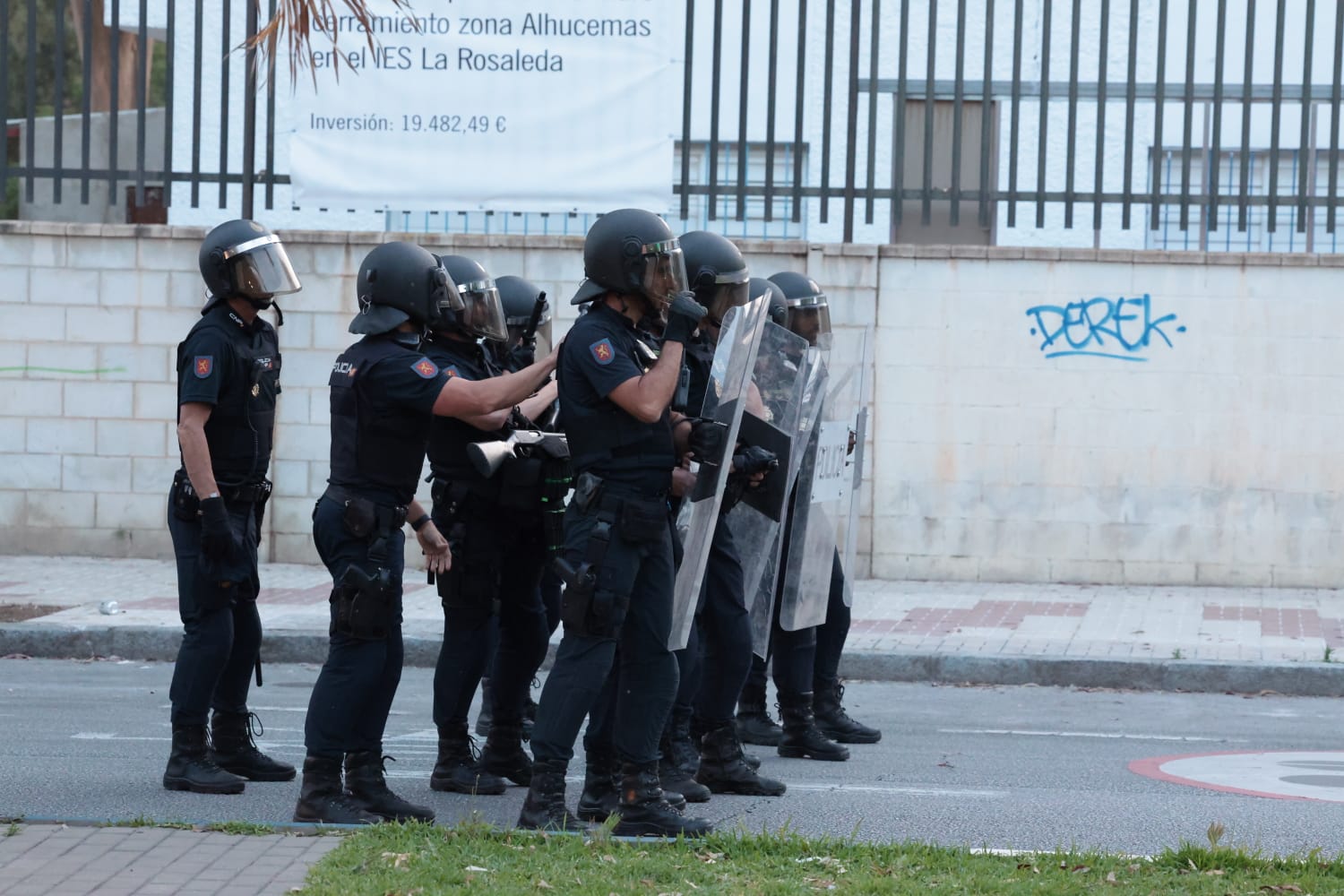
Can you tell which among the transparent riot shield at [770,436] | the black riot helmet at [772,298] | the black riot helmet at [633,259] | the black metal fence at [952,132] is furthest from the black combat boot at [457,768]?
the black metal fence at [952,132]

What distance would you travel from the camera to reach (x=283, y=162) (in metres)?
13.9

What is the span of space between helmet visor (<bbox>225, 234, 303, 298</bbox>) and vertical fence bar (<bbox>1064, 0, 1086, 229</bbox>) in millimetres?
7400

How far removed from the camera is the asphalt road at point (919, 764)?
549 centimetres

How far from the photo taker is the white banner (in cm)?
1248

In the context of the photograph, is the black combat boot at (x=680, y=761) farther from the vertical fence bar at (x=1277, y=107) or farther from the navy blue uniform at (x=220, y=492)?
the vertical fence bar at (x=1277, y=107)

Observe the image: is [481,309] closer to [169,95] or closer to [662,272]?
[662,272]

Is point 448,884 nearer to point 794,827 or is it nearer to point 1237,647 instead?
point 794,827

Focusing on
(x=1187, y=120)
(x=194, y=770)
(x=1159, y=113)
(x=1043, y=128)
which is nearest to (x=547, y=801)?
(x=194, y=770)

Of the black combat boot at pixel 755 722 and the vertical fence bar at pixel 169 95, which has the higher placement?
the vertical fence bar at pixel 169 95

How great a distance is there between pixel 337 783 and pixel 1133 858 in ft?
7.69

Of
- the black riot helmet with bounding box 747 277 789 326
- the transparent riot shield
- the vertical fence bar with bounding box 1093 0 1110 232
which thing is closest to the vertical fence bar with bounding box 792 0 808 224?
the vertical fence bar with bounding box 1093 0 1110 232

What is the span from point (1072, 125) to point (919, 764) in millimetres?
6656

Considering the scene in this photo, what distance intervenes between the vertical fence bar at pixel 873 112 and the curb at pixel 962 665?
4.05 m

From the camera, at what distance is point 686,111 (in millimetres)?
12422
